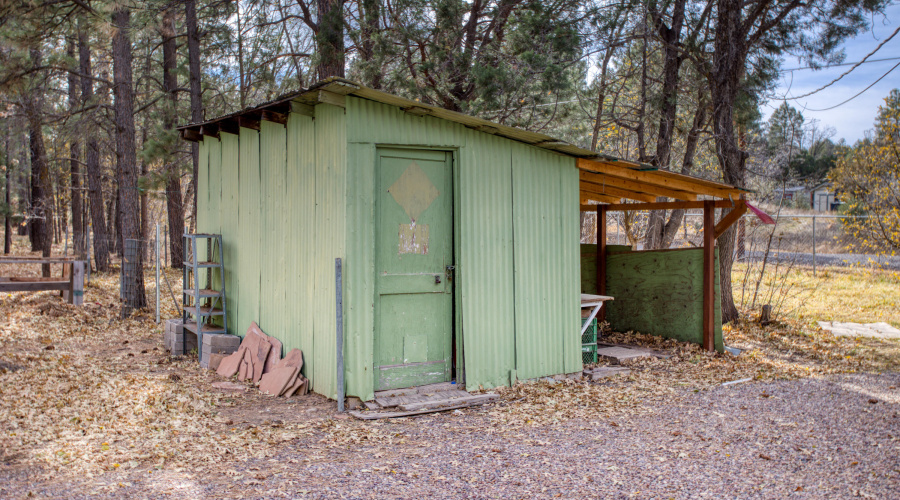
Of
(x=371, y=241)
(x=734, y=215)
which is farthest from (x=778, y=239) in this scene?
(x=371, y=241)

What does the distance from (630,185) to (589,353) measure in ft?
7.48

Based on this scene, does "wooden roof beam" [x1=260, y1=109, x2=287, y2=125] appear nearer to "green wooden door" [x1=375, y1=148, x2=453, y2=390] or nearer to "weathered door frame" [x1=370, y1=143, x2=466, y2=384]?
"green wooden door" [x1=375, y1=148, x2=453, y2=390]

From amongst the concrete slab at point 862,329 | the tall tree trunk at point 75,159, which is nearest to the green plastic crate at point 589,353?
the concrete slab at point 862,329

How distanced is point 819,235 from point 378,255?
87.0 feet

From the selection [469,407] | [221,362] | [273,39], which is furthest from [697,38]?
[221,362]

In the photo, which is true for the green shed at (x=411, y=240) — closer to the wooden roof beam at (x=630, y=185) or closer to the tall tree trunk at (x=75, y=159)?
the wooden roof beam at (x=630, y=185)

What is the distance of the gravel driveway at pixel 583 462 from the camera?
12.4 feet

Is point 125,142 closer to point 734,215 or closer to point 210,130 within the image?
point 210,130

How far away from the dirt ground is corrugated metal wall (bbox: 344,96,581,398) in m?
0.42

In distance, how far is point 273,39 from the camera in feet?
37.4

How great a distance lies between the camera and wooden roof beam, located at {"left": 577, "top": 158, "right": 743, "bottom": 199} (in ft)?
23.4

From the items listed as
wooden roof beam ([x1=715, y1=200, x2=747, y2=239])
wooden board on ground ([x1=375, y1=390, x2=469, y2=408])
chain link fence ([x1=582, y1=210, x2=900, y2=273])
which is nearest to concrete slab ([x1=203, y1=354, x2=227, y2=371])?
wooden board on ground ([x1=375, y1=390, x2=469, y2=408])

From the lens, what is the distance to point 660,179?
7.79 m

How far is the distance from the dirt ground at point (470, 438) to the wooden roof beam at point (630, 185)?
2293 millimetres
